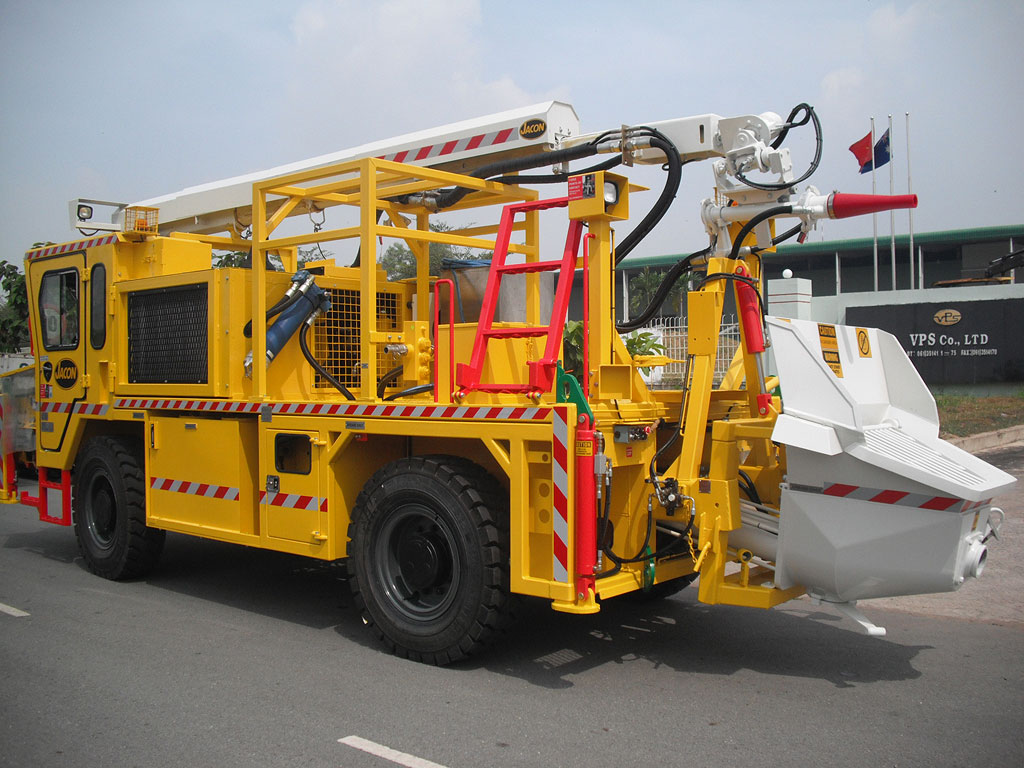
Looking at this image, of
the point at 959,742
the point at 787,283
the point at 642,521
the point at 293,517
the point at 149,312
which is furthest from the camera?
the point at 787,283

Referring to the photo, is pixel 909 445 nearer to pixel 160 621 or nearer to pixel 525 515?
pixel 525 515

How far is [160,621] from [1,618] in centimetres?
114

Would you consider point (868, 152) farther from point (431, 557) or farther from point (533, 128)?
point (431, 557)

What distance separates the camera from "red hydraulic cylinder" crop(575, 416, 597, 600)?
495 cm

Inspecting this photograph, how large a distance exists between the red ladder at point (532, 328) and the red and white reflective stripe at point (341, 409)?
0.27 meters

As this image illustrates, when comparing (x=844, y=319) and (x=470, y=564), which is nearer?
(x=470, y=564)

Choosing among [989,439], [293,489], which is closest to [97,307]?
[293,489]

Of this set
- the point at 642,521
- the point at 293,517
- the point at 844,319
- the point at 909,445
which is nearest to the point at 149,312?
the point at 293,517

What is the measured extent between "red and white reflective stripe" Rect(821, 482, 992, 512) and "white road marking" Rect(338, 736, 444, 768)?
2403 mm

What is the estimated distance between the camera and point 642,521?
5.46 m

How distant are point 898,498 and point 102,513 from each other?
21.3 ft

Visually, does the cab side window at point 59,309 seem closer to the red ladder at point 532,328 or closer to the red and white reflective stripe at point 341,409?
the red and white reflective stripe at point 341,409

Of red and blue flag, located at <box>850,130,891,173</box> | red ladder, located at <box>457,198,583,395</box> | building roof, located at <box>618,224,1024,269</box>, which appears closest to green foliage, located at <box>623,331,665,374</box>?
red ladder, located at <box>457,198,583,395</box>

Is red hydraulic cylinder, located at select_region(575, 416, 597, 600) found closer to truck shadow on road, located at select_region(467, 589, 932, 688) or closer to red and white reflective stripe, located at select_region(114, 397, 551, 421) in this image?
red and white reflective stripe, located at select_region(114, 397, 551, 421)
